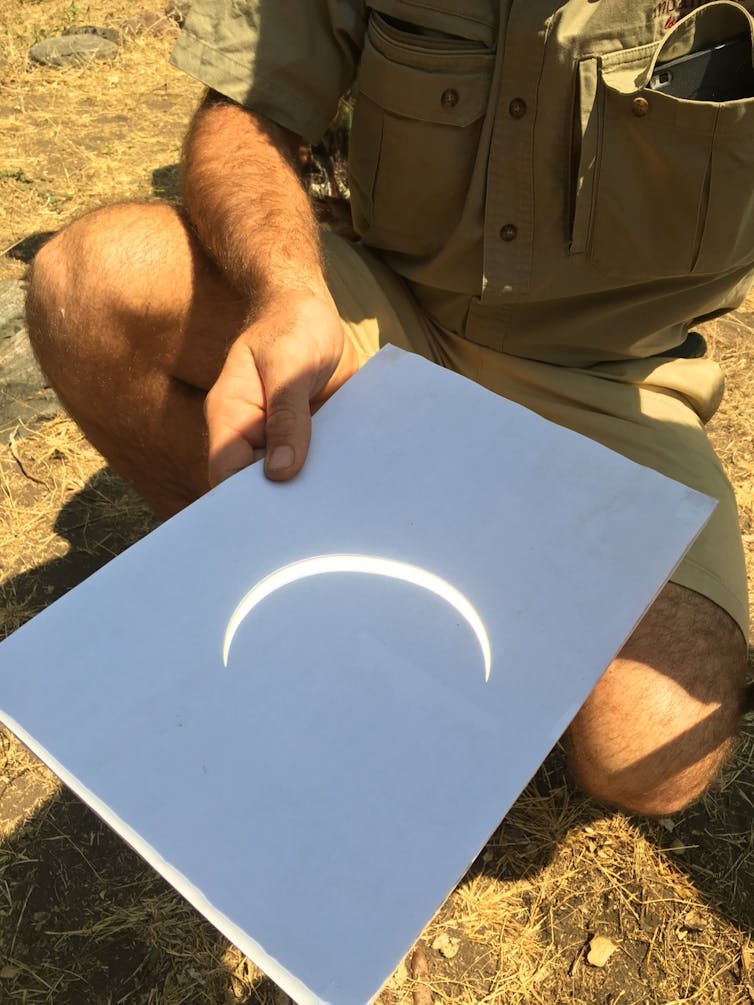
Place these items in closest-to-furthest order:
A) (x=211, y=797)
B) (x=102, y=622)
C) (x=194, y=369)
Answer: (x=211, y=797), (x=102, y=622), (x=194, y=369)

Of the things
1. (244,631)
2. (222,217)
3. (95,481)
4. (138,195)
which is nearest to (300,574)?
(244,631)

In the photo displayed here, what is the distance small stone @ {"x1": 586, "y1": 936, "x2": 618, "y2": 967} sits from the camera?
1.41m

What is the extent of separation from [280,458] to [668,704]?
751mm

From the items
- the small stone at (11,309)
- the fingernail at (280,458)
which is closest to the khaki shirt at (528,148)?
the fingernail at (280,458)

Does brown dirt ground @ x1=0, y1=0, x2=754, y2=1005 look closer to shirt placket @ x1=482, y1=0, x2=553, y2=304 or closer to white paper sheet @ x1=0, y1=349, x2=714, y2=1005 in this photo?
white paper sheet @ x1=0, y1=349, x2=714, y2=1005

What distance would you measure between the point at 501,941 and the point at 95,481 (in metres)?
1.39

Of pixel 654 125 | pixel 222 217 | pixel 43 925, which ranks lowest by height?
pixel 43 925

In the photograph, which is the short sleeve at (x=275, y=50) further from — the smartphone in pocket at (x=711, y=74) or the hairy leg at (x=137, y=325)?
the smartphone in pocket at (x=711, y=74)

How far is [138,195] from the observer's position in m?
3.33

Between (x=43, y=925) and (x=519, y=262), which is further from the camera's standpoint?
(x=519, y=262)

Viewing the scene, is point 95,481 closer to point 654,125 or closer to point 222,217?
point 222,217

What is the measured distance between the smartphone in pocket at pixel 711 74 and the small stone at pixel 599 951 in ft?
4.40

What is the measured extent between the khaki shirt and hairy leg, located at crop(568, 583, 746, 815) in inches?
21.3

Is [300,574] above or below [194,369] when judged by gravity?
above
